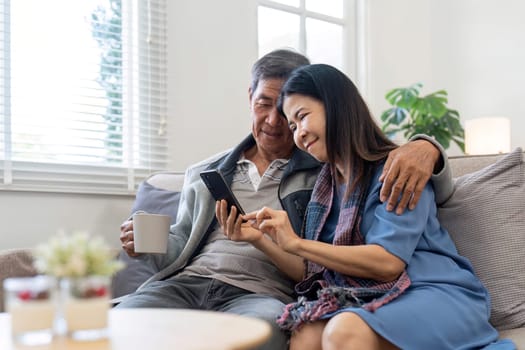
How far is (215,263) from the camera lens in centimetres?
172

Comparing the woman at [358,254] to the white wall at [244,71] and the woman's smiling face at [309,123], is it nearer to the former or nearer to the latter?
the woman's smiling face at [309,123]

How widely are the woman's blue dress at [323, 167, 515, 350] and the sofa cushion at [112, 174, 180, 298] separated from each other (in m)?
0.83

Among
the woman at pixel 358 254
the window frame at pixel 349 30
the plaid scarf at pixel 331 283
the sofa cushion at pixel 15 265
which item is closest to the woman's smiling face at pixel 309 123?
the woman at pixel 358 254

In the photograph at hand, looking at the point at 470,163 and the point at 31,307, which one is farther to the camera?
the point at 470,163

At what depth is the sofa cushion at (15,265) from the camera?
187 centimetres

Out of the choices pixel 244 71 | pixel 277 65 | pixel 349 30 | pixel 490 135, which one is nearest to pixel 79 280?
pixel 277 65

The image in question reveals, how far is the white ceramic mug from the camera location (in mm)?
1512

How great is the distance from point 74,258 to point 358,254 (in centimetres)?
70

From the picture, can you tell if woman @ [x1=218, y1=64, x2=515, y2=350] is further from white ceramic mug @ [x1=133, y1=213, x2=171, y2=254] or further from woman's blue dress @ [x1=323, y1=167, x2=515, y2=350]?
white ceramic mug @ [x1=133, y1=213, x2=171, y2=254]

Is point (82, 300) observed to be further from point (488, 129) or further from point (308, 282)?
point (488, 129)

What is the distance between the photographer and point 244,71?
3.00m

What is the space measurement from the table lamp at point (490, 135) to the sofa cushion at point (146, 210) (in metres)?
1.63

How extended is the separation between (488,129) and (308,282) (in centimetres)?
191

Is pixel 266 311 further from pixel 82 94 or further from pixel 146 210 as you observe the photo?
pixel 82 94
